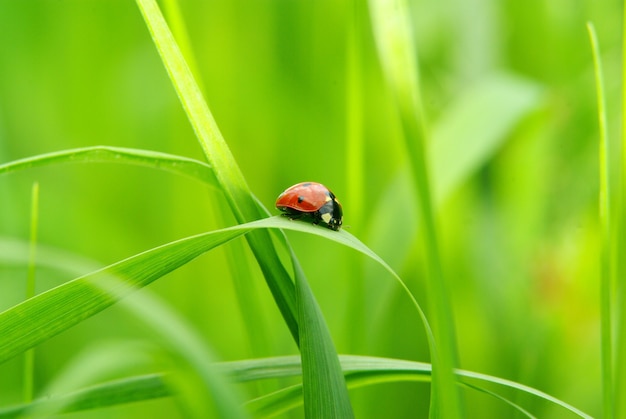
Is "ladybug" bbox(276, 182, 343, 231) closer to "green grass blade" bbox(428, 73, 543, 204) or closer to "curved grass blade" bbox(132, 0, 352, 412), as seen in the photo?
"curved grass blade" bbox(132, 0, 352, 412)

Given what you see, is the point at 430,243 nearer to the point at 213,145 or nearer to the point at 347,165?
the point at 213,145

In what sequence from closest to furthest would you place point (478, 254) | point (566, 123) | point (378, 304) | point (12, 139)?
point (378, 304), point (478, 254), point (566, 123), point (12, 139)

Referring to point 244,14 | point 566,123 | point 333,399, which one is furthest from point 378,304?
point 244,14

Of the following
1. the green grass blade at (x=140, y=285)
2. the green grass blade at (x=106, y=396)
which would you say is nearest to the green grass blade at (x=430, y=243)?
the green grass blade at (x=140, y=285)

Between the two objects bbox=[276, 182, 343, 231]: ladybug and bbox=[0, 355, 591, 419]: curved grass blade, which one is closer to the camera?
bbox=[0, 355, 591, 419]: curved grass blade

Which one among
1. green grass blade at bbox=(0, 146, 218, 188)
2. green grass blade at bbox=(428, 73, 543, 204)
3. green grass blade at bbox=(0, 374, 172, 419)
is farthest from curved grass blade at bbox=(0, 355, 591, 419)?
green grass blade at bbox=(428, 73, 543, 204)

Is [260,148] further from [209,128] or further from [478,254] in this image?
[209,128]
